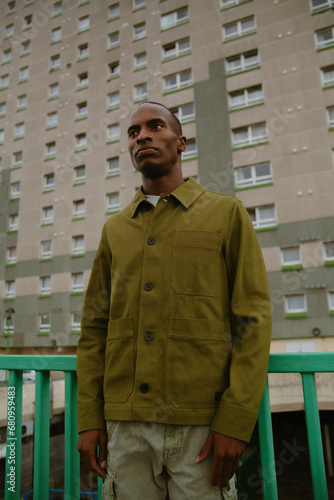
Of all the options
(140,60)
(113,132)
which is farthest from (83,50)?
(113,132)

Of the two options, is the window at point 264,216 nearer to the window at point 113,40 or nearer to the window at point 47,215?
the window at point 47,215

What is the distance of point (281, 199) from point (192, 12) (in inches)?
407

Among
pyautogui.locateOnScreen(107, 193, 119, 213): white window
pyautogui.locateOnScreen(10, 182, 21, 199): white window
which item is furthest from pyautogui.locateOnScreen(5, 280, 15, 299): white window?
pyautogui.locateOnScreen(107, 193, 119, 213): white window

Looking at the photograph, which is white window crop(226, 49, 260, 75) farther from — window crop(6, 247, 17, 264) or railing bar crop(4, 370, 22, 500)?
railing bar crop(4, 370, 22, 500)

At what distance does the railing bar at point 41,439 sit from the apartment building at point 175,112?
12214mm

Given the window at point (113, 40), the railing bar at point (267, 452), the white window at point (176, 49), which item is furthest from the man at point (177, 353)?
the window at point (113, 40)

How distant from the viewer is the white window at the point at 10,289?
18844mm

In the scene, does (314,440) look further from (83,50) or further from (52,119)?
(83,50)

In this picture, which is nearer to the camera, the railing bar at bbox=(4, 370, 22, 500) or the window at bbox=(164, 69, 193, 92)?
the railing bar at bbox=(4, 370, 22, 500)

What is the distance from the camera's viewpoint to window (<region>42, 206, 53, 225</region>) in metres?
18.9

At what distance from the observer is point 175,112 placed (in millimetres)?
17031

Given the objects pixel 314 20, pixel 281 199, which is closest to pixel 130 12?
pixel 314 20

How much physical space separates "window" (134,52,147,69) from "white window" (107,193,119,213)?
6672mm

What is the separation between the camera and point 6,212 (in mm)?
20000
